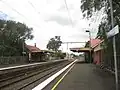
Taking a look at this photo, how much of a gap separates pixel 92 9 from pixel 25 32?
8634 cm

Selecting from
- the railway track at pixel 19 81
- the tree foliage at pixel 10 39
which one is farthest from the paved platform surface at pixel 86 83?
the tree foliage at pixel 10 39

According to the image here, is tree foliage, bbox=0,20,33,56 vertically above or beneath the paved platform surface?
above

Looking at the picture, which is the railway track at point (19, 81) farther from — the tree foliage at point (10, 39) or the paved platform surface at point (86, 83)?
the tree foliage at point (10, 39)

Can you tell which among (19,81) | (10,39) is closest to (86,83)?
(19,81)

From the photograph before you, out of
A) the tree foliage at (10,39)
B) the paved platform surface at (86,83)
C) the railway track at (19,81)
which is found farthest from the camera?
the tree foliage at (10,39)

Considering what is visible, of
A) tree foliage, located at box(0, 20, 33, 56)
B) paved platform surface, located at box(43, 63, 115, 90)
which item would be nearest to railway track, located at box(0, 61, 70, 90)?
paved platform surface, located at box(43, 63, 115, 90)

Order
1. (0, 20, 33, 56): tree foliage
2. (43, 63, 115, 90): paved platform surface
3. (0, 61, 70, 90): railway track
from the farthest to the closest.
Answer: (0, 20, 33, 56): tree foliage → (0, 61, 70, 90): railway track → (43, 63, 115, 90): paved platform surface

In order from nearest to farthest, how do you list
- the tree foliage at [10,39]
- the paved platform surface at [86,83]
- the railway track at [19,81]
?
1. the paved platform surface at [86,83]
2. the railway track at [19,81]
3. the tree foliage at [10,39]

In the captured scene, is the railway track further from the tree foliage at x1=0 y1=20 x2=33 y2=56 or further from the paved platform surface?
the tree foliage at x1=0 y1=20 x2=33 y2=56

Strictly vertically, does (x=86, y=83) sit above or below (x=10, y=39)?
below

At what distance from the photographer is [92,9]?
24.2m

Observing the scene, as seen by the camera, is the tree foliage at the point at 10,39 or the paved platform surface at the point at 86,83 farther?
the tree foliage at the point at 10,39

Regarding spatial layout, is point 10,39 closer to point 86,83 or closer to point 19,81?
point 19,81

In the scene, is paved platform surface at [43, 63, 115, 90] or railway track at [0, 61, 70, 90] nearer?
paved platform surface at [43, 63, 115, 90]
